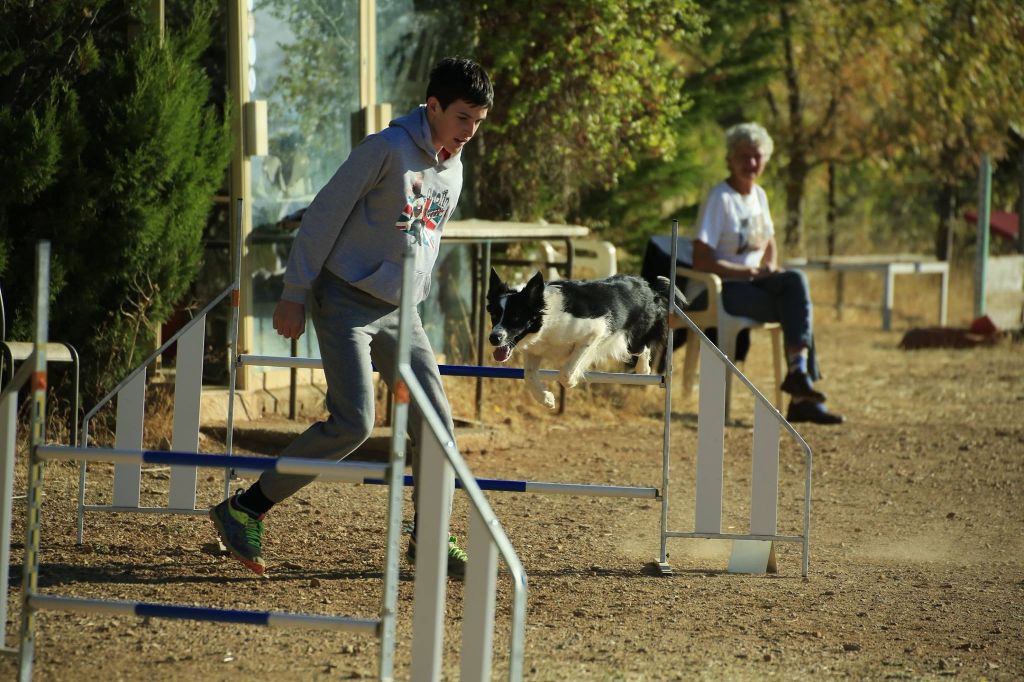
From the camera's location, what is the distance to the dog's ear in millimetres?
4805

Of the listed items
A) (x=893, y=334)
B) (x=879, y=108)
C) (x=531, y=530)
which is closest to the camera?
(x=531, y=530)

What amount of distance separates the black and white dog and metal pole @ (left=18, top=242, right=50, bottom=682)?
5.65 ft

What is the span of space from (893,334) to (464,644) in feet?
38.5

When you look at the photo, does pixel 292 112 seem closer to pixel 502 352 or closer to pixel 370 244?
pixel 502 352

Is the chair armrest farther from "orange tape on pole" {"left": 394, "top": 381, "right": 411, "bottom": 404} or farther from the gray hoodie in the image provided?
"orange tape on pole" {"left": 394, "top": 381, "right": 411, "bottom": 404}

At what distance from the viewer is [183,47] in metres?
7.10

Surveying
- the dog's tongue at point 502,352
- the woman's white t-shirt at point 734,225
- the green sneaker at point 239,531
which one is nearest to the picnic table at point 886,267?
the woman's white t-shirt at point 734,225

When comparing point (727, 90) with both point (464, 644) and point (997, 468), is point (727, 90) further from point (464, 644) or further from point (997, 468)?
point (464, 644)

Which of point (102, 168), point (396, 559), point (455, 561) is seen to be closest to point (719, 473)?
point (455, 561)

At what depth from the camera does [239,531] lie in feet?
15.1

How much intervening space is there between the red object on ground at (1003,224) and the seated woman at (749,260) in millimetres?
8004

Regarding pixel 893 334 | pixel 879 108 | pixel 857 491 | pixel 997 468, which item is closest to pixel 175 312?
pixel 857 491

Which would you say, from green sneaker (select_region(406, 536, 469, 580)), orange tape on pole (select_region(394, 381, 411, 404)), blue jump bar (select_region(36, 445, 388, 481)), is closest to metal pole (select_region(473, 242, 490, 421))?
green sneaker (select_region(406, 536, 469, 580))

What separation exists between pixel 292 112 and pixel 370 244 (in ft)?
13.4
